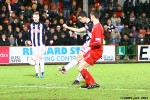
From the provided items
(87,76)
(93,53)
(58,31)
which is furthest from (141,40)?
(87,76)

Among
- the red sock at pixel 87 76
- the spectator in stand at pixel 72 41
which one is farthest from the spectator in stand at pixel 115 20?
the red sock at pixel 87 76

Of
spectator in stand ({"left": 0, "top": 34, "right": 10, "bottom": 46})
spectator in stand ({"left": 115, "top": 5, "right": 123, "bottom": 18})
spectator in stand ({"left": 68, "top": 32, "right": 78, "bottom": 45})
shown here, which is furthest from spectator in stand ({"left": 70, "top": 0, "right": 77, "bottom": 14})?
spectator in stand ({"left": 0, "top": 34, "right": 10, "bottom": 46})

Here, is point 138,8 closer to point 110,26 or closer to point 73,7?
point 110,26

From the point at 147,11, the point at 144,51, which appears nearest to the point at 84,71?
the point at 144,51

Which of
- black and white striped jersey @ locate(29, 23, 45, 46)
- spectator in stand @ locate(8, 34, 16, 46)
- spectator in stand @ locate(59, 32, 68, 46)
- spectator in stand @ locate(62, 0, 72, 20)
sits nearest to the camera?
black and white striped jersey @ locate(29, 23, 45, 46)

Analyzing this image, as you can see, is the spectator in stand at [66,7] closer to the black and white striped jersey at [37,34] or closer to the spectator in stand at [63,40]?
the spectator in stand at [63,40]

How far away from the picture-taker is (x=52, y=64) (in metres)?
26.1

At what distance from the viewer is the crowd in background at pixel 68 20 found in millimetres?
26359

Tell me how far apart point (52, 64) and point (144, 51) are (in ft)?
17.0

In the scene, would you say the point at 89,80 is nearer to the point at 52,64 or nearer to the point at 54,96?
the point at 54,96

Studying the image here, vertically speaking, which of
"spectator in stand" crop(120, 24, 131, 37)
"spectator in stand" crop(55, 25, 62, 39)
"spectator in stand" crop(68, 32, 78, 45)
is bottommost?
"spectator in stand" crop(68, 32, 78, 45)

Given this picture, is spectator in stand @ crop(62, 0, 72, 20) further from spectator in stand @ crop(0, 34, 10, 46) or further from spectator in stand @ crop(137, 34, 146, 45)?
spectator in stand @ crop(0, 34, 10, 46)

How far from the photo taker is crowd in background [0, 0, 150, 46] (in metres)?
26.4

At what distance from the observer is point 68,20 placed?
94.4 ft
